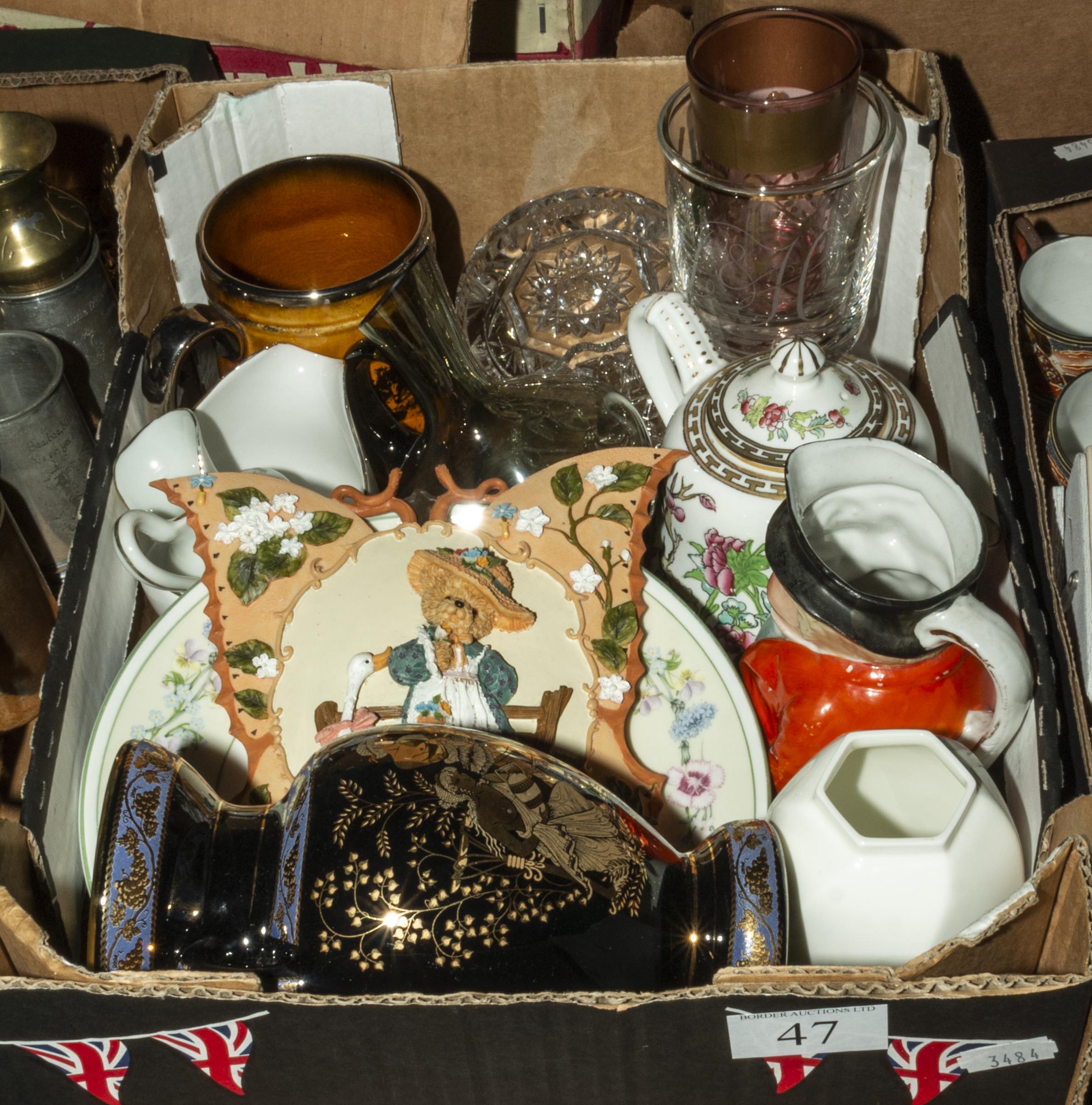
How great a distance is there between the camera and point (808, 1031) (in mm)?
378

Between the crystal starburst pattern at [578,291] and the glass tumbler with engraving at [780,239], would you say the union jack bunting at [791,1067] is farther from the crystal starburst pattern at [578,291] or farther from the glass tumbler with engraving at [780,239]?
the crystal starburst pattern at [578,291]

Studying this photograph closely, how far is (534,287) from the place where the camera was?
87cm

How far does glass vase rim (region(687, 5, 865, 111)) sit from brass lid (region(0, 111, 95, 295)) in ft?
1.43

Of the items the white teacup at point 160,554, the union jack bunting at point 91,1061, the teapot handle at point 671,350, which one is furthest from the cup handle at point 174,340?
the union jack bunting at point 91,1061

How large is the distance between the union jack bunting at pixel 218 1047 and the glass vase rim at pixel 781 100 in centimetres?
53

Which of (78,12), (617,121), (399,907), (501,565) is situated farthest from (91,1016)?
(78,12)

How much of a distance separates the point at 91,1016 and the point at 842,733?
0.34 meters

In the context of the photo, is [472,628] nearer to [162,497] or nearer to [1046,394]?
[162,497]

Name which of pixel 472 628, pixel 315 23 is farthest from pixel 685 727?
pixel 315 23

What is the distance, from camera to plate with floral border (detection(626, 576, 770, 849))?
56 centimetres

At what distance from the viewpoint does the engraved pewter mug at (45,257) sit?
743 mm

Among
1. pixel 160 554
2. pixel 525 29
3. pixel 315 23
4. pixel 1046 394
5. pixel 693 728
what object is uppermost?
pixel 525 29

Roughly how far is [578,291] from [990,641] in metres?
0.51

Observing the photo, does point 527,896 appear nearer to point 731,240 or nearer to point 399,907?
point 399,907
